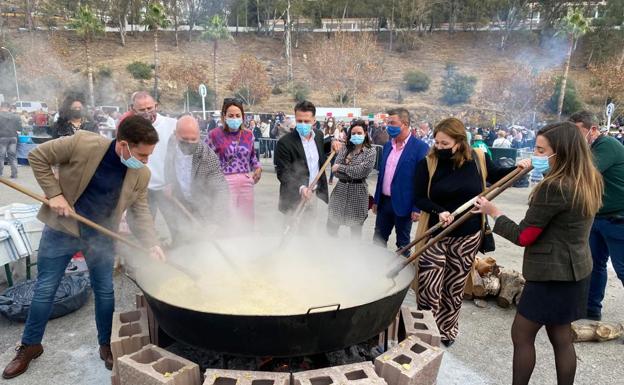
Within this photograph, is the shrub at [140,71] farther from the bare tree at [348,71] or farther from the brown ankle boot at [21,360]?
the brown ankle boot at [21,360]

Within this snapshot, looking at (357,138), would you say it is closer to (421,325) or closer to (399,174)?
(399,174)

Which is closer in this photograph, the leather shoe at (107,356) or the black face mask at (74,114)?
the leather shoe at (107,356)

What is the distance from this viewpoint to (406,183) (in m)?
3.60

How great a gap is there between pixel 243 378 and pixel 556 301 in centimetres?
166

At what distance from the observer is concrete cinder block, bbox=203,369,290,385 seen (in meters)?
1.97

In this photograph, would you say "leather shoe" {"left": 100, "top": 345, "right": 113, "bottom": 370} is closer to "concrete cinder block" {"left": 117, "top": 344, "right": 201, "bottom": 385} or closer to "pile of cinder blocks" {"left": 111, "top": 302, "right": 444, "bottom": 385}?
"pile of cinder blocks" {"left": 111, "top": 302, "right": 444, "bottom": 385}

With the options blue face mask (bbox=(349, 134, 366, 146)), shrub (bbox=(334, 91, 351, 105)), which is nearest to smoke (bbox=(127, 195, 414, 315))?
blue face mask (bbox=(349, 134, 366, 146))

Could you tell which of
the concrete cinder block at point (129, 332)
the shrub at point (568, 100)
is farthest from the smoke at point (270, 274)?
the shrub at point (568, 100)

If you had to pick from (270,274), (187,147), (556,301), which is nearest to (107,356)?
(270,274)

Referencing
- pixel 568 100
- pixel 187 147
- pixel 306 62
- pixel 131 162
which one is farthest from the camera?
pixel 306 62

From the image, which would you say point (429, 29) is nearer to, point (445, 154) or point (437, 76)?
point (437, 76)

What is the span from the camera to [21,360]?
263 cm

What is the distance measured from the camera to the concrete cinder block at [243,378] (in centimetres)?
197

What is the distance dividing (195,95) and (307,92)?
11.2 metres
